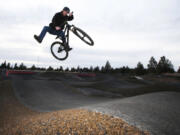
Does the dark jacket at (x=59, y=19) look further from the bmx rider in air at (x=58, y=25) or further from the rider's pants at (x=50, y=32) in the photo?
the rider's pants at (x=50, y=32)

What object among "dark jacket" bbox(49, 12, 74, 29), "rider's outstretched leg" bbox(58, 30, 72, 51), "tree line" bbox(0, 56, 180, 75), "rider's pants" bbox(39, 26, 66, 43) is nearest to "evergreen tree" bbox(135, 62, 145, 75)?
"tree line" bbox(0, 56, 180, 75)

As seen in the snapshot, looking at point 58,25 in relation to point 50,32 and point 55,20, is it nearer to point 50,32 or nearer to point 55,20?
point 55,20

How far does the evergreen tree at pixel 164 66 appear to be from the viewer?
65.6m

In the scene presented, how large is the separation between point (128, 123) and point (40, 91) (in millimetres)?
15488

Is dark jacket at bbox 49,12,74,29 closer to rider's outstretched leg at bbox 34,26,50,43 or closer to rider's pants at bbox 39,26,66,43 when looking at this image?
rider's pants at bbox 39,26,66,43

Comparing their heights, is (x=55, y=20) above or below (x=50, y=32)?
above

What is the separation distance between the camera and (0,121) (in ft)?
32.2

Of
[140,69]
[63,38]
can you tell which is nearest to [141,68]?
[140,69]

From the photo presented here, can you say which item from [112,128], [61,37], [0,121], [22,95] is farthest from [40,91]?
[112,128]

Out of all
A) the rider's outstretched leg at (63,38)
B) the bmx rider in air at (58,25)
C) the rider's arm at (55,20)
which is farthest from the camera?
the rider's outstretched leg at (63,38)

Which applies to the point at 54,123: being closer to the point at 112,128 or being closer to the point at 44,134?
the point at 44,134

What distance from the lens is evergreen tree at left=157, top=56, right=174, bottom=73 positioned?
65631 mm

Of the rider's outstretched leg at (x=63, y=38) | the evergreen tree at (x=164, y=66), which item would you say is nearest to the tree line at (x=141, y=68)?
the evergreen tree at (x=164, y=66)

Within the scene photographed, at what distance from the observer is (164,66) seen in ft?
225
